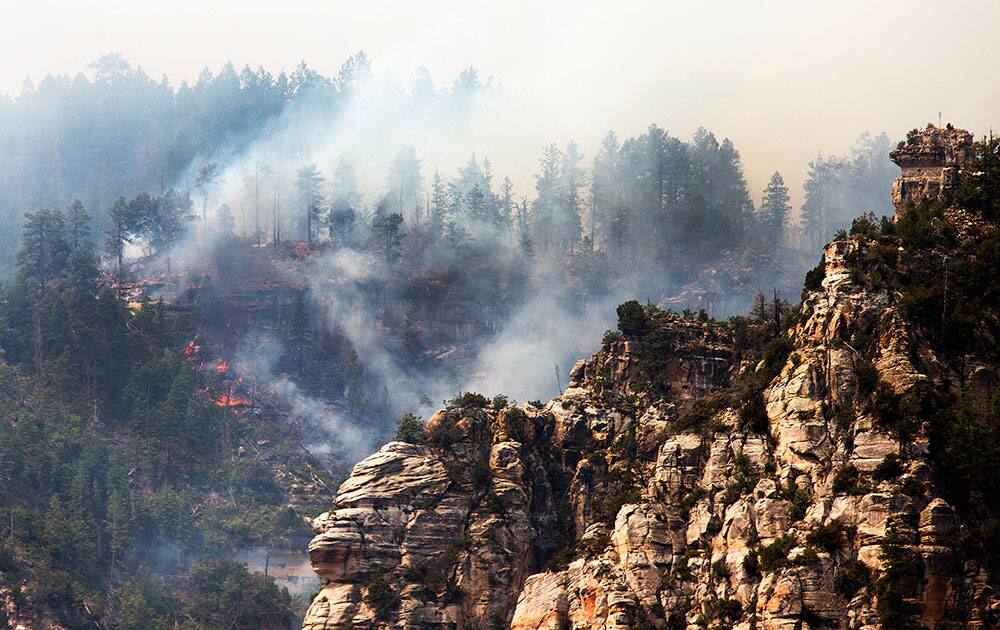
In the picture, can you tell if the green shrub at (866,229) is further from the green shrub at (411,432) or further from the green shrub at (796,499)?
the green shrub at (411,432)

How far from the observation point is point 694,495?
140 metres

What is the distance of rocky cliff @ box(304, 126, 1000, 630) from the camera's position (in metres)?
123

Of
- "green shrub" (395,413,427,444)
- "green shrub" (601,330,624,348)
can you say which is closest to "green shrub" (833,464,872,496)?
"green shrub" (601,330,624,348)

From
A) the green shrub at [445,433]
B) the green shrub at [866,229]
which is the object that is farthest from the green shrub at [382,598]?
the green shrub at [866,229]

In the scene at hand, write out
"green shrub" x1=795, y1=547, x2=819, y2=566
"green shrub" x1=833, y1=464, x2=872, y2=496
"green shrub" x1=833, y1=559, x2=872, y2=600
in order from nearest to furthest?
"green shrub" x1=833, y1=559, x2=872, y2=600 → "green shrub" x1=795, y1=547, x2=819, y2=566 → "green shrub" x1=833, y1=464, x2=872, y2=496

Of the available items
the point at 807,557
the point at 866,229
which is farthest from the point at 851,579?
the point at 866,229

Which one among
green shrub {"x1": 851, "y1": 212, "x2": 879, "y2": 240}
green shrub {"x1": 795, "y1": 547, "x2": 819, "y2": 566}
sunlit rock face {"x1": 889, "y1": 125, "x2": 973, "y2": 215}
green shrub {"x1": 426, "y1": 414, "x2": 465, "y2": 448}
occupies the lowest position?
green shrub {"x1": 795, "y1": 547, "x2": 819, "y2": 566}

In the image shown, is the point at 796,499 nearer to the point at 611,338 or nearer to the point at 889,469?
the point at 889,469

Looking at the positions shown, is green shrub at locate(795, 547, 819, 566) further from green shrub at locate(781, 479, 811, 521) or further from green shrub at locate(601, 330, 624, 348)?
green shrub at locate(601, 330, 624, 348)

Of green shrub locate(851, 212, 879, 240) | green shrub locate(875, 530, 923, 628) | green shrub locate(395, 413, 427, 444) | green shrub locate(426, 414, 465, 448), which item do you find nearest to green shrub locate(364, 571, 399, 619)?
green shrub locate(426, 414, 465, 448)

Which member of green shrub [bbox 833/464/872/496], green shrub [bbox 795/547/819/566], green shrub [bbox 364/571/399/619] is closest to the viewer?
green shrub [bbox 795/547/819/566]

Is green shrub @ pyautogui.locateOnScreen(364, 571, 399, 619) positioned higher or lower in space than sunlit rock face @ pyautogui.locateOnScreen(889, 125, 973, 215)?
lower

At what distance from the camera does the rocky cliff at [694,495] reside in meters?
123

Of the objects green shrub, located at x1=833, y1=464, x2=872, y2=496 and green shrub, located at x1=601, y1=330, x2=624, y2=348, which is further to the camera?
green shrub, located at x1=601, y1=330, x2=624, y2=348
